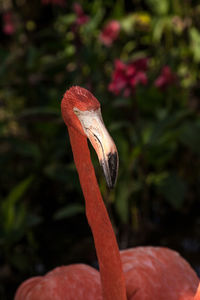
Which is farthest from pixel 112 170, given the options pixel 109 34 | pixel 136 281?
pixel 109 34

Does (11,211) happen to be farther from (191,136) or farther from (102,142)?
(102,142)

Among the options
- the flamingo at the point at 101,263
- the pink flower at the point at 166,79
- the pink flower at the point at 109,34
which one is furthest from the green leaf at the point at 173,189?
the pink flower at the point at 109,34

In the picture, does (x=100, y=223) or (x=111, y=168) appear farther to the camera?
(x=100, y=223)

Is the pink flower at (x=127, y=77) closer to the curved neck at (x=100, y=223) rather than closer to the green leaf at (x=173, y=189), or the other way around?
the green leaf at (x=173, y=189)

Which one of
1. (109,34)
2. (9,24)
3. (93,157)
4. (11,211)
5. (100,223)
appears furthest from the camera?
(9,24)

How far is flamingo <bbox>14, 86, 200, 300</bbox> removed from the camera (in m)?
1.08

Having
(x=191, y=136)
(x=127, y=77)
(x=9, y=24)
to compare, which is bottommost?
(x=191, y=136)

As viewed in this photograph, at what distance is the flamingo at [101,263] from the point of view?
108 centimetres

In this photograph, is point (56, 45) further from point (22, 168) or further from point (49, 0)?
point (22, 168)

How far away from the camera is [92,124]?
1066 millimetres

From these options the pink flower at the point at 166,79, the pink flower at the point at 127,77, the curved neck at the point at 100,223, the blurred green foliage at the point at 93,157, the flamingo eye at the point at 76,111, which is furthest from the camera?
the pink flower at the point at 166,79

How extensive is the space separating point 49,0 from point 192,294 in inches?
103

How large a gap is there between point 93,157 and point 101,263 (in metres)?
1.37

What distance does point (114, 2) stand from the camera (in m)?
4.77
